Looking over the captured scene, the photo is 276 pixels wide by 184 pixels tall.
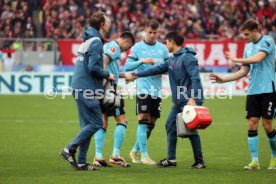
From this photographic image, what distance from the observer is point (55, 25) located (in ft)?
110

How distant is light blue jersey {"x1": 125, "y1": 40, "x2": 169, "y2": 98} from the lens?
12.9 m

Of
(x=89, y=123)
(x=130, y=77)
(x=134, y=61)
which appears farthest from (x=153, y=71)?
(x=89, y=123)

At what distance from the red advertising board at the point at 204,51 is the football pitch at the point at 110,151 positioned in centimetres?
720

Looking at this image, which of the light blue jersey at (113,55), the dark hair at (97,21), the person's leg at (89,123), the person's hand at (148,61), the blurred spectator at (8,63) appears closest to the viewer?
the person's leg at (89,123)

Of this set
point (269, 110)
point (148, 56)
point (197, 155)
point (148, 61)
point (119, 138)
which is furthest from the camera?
point (148, 56)

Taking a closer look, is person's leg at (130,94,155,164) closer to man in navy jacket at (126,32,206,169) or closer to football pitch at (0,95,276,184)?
football pitch at (0,95,276,184)

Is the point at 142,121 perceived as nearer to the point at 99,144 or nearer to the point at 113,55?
the point at 99,144

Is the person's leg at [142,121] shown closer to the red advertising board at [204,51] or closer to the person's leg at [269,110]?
the person's leg at [269,110]

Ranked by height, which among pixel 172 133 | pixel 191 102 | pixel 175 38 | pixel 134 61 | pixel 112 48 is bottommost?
pixel 172 133

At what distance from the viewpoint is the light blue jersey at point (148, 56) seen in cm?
1294

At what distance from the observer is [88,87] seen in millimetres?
10875

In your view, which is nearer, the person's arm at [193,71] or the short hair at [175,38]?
the person's arm at [193,71]

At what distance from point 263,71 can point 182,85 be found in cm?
129

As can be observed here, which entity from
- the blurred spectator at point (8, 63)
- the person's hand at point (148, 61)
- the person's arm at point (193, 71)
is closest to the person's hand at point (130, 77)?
the person's hand at point (148, 61)
